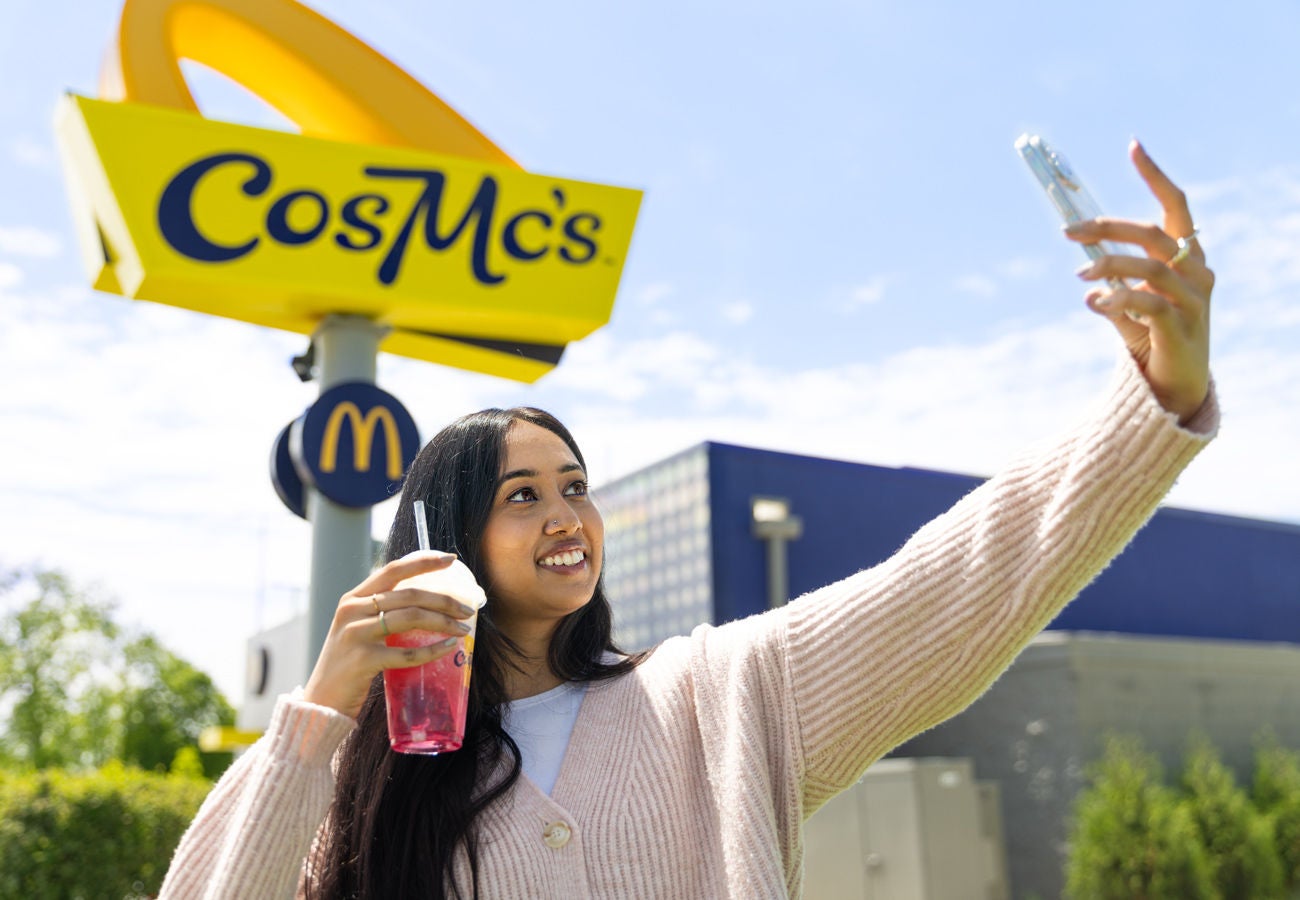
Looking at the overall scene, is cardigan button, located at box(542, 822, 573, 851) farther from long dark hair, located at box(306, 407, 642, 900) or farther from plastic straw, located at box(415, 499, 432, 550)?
plastic straw, located at box(415, 499, 432, 550)

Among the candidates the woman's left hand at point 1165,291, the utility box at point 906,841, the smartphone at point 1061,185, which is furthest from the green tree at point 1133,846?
the smartphone at point 1061,185

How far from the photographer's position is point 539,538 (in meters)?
1.86

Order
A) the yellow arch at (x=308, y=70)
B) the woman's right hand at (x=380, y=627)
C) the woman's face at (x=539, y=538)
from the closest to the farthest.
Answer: the woman's right hand at (x=380, y=627)
the woman's face at (x=539, y=538)
the yellow arch at (x=308, y=70)

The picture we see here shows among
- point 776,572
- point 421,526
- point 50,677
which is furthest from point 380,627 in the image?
point 50,677

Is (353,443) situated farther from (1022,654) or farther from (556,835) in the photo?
(1022,654)

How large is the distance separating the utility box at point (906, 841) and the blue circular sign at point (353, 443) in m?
4.75

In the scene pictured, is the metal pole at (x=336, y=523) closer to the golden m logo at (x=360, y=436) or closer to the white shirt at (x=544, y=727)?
the golden m logo at (x=360, y=436)

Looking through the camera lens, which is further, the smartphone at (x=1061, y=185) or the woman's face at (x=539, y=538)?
the woman's face at (x=539, y=538)

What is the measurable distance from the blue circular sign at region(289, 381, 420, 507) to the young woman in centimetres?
410

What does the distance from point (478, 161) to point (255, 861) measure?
529cm

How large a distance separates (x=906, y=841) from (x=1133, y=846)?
6.18 feet

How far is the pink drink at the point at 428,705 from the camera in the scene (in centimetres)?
163

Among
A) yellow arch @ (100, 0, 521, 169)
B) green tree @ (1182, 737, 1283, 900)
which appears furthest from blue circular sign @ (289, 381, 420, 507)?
green tree @ (1182, 737, 1283, 900)

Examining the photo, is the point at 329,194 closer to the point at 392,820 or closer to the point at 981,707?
the point at 392,820
